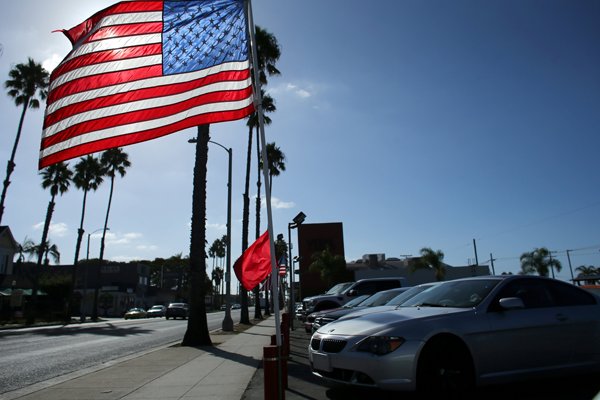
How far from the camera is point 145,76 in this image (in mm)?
6504

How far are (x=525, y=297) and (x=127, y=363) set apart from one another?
29.3ft

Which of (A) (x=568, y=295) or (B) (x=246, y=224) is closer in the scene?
(A) (x=568, y=295)

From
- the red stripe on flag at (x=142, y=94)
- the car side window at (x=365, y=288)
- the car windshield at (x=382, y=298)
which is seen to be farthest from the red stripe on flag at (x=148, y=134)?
the car side window at (x=365, y=288)

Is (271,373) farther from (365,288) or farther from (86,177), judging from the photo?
(86,177)

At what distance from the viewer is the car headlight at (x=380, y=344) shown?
4.93m

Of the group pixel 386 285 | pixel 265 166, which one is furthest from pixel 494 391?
pixel 386 285

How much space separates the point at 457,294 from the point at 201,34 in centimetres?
525

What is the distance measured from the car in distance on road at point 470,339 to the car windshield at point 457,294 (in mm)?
15

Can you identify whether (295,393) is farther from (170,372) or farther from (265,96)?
(265,96)

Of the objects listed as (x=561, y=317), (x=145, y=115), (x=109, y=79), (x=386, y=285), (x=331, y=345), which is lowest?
(x=331, y=345)

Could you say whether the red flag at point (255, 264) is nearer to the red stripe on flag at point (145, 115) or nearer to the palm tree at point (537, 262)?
the red stripe on flag at point (145, 115)

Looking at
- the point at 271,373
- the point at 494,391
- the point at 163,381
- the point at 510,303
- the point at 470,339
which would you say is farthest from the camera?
the point at 163,381

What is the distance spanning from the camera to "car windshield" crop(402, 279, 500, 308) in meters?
5.84

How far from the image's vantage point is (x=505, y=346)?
5.38 metres
